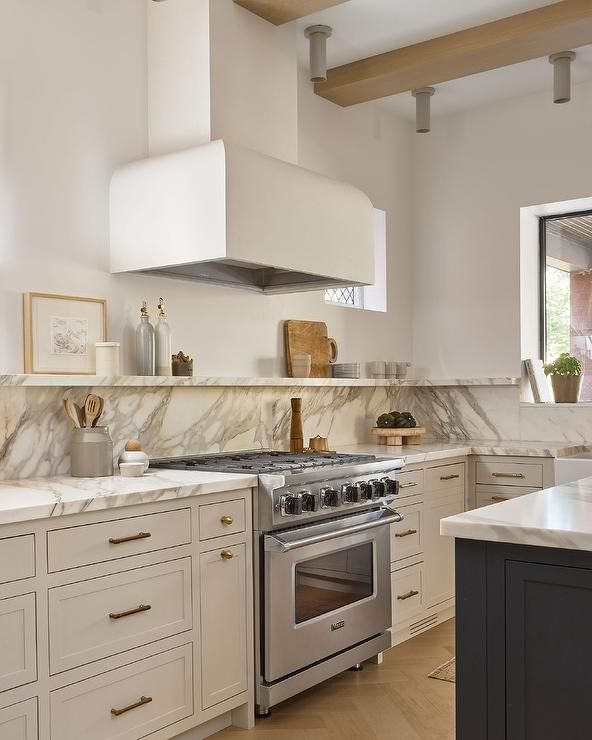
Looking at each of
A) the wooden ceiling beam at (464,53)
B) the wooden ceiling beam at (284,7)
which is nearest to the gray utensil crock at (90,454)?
the wooden ceiling beam at (284,7)

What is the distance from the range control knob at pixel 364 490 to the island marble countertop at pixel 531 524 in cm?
142

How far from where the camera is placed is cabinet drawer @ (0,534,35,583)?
88.8 inches

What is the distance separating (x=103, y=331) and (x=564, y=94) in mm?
2761

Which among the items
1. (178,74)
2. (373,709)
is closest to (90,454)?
(373,709)

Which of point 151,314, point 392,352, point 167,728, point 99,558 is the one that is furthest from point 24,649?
point 392,352

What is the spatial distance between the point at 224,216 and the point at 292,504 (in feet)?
3.71

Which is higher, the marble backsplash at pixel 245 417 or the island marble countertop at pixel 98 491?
the marble backsplash at pixel 245 417

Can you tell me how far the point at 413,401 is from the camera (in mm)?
5457

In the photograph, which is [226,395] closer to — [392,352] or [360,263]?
[360,263]

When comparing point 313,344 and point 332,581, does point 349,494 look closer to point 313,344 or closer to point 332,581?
point 332,581

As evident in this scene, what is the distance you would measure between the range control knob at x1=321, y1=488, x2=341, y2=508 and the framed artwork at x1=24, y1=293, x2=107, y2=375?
3.49 feet

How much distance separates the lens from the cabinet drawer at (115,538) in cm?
242

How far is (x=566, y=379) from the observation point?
495 cm

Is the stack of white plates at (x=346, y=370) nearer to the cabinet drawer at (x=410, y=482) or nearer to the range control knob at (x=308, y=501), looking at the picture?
the cabinet drawer at (x=410, y=482)
